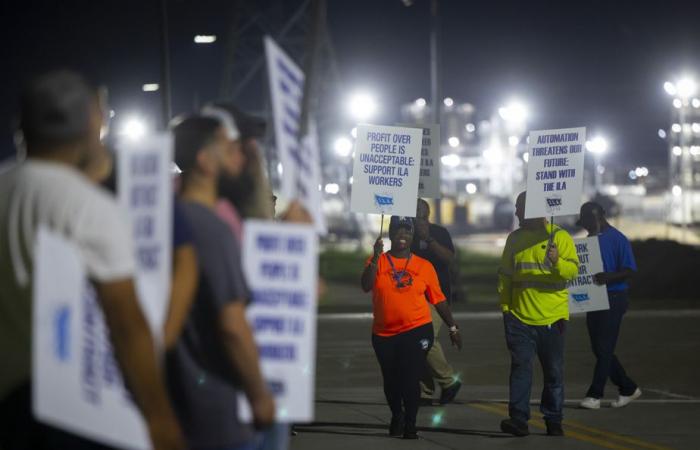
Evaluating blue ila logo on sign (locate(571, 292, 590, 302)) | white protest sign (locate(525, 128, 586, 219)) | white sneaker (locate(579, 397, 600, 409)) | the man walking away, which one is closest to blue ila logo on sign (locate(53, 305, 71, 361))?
white protest sign (locate(525, 128, 586, 219))

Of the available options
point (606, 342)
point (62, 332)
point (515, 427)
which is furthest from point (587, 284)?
point (62, 332)

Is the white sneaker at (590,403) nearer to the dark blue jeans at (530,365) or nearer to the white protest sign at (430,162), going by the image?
the dark blue jeans at (530,365)

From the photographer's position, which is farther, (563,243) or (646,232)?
(646,232)

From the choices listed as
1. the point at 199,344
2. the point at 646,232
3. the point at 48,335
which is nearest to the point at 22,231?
the point at 48,335

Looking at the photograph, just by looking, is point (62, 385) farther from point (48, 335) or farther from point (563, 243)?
point (563, 243)

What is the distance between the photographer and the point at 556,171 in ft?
38.6

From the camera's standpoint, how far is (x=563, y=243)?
1102 cm

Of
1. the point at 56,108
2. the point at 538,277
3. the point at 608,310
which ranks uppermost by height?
the point at 56,108

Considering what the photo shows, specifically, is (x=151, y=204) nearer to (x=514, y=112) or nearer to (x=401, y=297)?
(x=401, y=297)

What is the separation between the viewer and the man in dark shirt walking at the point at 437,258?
12812 mm

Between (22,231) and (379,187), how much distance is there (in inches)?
302

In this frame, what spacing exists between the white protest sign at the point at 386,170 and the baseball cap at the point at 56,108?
723cm

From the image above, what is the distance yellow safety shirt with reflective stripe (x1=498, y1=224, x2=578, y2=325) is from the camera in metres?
10.9

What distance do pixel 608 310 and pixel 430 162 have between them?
2.22 meters
